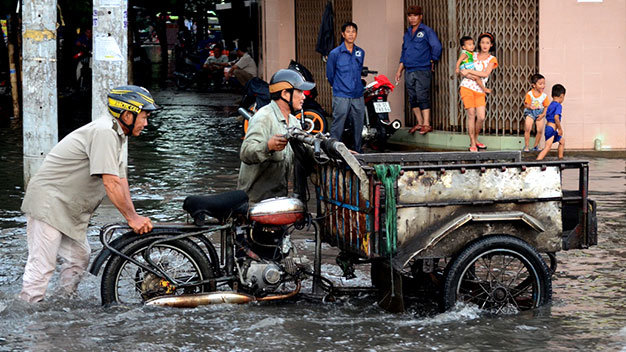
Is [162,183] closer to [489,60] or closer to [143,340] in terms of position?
[489,60]

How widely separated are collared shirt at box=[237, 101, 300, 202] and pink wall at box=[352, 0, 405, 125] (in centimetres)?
888

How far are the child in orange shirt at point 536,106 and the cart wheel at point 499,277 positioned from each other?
7.15m

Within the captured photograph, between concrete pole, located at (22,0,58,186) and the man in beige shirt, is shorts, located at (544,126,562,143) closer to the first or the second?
concrete pole, located at (22,0,58,186)

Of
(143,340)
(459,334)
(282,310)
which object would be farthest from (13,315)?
(459,334)

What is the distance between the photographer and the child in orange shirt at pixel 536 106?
13305 mm

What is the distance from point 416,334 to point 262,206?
1.24 metres

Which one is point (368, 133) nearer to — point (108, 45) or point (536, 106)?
point (536, 106)

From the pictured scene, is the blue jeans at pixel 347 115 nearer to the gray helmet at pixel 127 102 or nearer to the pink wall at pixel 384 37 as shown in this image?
the pink wall at pixel 384 37

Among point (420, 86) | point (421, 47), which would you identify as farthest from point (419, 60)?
point (420, 86)

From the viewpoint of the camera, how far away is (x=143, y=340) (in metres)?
5.85

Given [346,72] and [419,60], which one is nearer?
[346,72]

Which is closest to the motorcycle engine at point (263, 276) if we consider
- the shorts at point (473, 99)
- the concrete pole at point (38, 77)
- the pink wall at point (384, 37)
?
the concrete pole at point (38, 77)

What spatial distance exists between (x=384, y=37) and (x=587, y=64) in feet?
10.5

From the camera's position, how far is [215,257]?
6.45 meters
